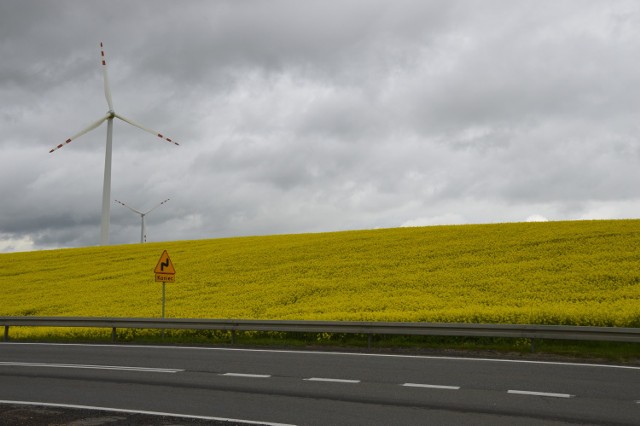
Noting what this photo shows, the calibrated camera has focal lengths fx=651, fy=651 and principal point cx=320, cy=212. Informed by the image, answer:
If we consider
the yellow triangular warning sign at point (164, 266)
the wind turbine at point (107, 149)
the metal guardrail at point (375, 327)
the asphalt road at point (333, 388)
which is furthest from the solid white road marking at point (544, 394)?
the wind turbine at point (107, 149)

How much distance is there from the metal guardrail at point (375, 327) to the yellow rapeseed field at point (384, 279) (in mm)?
1797

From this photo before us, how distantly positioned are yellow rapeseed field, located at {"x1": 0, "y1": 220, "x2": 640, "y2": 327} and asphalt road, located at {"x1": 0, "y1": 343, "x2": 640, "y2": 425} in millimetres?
4635

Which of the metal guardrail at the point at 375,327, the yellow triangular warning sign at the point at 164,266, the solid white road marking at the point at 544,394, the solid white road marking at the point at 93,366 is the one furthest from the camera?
the yellow triangular warning sign at the point at 164,266

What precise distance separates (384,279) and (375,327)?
336 inches

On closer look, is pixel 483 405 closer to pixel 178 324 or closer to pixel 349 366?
pixel 349 366

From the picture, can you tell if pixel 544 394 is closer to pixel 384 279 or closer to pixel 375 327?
pixel 375 327

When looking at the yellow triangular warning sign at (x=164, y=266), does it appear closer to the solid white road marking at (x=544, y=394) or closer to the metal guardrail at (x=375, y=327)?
the metal guardrail at (x=375, y=327)

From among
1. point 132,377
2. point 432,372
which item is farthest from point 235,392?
point 432,372

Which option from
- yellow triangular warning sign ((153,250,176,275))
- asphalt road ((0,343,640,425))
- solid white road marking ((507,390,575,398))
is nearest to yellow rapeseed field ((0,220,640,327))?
Answer: yellow triangular warning sign ((153,250,176,275))

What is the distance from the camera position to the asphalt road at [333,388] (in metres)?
8.73

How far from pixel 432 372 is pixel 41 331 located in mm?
15246

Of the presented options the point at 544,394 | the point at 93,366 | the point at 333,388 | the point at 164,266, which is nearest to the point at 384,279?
the point at 164,266

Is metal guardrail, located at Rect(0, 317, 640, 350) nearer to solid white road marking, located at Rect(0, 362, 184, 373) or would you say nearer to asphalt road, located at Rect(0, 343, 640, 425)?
asphalt road, located at Rect(0, 343, 640, 425)

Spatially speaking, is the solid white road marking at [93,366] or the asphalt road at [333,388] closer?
the asphalt road at [333,388]
